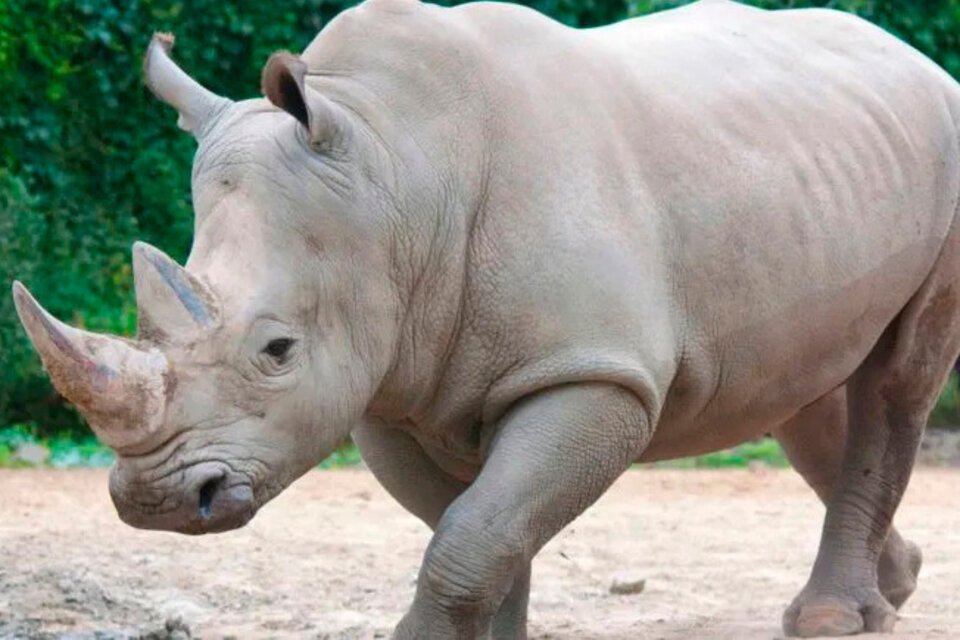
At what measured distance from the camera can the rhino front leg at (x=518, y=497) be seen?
5.11 m

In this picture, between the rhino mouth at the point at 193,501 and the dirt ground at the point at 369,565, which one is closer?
the rhino mouth at the point at 193,501

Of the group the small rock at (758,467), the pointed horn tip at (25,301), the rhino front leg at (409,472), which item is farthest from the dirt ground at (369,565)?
the pointed horn tip at (25,301)

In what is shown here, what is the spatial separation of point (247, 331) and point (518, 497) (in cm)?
79

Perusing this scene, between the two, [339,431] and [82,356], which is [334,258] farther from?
[82,356]

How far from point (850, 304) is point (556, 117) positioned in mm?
1081

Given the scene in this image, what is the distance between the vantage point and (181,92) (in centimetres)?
545

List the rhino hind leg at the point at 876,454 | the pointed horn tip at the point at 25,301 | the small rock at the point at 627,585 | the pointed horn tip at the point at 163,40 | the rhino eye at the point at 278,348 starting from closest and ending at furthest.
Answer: the pointed horn tip at the point at 25,301 → the rhino eye at the point at 278,348 → the pointed horn tip at the point at 163,40 → the rhino hind leg at the point at 876,454 → the small rock at the point at 627,585

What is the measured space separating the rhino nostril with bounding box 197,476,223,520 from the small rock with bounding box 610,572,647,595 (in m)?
3.22

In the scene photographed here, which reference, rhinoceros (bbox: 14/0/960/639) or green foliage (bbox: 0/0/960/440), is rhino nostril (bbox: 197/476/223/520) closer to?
rhinoceros (bbox: 14/0/960/639)

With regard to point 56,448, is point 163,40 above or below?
above

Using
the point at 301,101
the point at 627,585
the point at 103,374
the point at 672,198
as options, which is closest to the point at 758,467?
the point at 627,585

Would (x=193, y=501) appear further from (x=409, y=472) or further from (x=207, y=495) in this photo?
(x=409, y=472)

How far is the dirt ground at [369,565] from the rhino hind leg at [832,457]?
0.48ft

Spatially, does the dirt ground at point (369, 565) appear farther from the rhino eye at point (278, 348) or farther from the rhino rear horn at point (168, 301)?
the rhino rear horn at point (168, 301)
